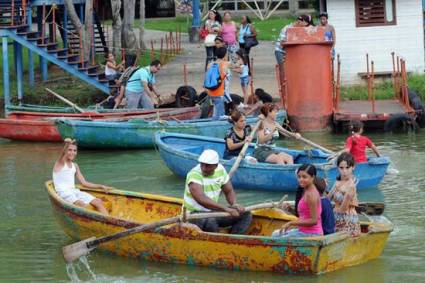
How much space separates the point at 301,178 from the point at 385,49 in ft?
51.3

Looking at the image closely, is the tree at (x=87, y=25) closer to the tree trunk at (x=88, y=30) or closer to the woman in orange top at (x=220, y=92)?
the tree trunk at (x=88, y=30)

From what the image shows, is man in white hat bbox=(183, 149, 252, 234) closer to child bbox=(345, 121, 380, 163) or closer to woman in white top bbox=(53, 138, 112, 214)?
woman in white top bbox=(53, 138, 112, 214)

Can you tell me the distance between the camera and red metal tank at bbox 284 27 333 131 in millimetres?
24484

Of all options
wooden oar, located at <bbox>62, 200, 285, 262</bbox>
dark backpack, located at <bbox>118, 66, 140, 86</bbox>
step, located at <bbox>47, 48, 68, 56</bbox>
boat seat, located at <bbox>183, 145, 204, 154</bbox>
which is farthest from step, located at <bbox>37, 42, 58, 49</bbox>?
wooden oar, located at <bbox>62, 200, 285, 262</bbox>

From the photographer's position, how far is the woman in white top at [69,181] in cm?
1484

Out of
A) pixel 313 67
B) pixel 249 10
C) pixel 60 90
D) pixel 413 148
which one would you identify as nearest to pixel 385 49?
pixel 313 67

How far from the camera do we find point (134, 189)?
769 inches

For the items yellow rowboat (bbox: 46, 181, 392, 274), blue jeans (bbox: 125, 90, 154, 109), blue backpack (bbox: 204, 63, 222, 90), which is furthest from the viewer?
blue jeans (bbox: 125, 90, 154, 109)

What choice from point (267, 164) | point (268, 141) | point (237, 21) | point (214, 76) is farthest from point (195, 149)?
point (237, 21)

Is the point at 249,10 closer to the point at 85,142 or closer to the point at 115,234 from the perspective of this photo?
the point at 85,142

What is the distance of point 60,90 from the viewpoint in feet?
96.6

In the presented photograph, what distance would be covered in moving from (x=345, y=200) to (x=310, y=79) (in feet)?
36.9

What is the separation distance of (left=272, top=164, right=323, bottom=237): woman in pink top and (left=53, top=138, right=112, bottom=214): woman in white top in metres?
3.04

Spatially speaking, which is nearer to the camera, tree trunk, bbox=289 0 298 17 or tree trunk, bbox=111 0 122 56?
tree trunk, bbox=111 0 122 56
